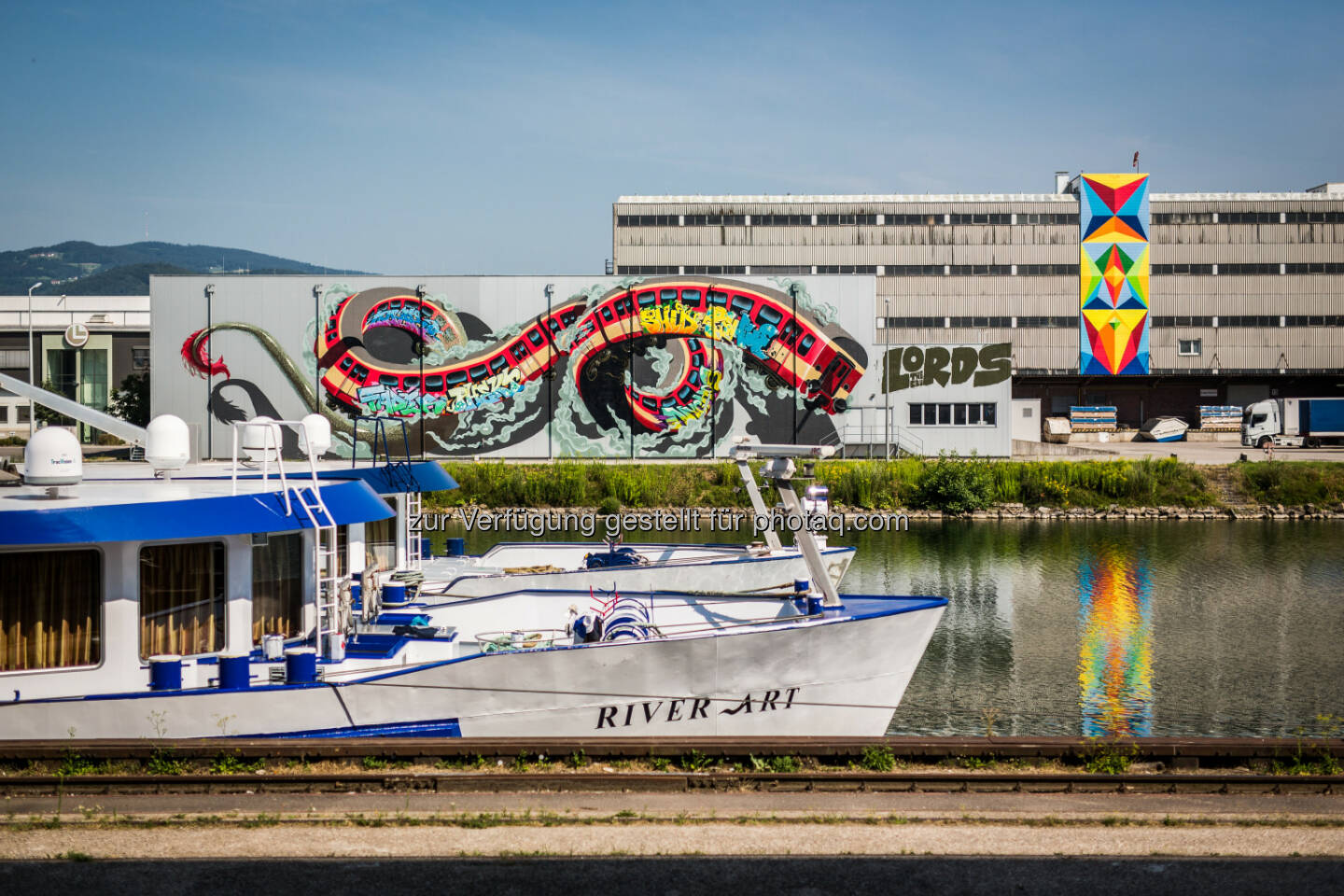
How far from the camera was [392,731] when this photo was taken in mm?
13422

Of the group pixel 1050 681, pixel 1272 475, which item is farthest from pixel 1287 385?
pixel 1050 681

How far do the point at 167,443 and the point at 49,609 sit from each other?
7.80 feet

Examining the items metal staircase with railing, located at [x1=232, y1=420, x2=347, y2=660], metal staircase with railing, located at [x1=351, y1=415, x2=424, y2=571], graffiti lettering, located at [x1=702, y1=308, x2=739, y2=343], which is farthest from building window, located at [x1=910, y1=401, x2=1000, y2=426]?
metal staircase with railing, located at [x1=232, y1=420, x2=347, y2=660]

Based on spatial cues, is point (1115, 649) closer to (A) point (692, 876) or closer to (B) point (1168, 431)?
(A) point (692, 876)

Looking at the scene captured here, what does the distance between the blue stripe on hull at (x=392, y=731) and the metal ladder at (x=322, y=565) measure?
96cm

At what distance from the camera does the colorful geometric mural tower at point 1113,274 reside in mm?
79688

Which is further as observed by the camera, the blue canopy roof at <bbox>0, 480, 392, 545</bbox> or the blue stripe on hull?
the blue stripe on hull

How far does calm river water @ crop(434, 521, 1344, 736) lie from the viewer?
18.4 m

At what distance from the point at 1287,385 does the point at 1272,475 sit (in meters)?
34.0

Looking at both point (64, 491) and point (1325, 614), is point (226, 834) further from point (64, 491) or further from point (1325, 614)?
point (1325, 614)

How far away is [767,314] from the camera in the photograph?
175 feet

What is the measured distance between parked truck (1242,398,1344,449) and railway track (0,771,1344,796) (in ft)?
211

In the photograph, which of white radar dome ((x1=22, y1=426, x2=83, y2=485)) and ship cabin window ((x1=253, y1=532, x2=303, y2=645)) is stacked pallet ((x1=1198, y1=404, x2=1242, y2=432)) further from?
white radar dome ((x1=22, y1=426, x2=83, y2=485))

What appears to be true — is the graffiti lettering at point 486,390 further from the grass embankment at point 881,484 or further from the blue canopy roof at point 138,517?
the blue canopy roof at point 138,517
